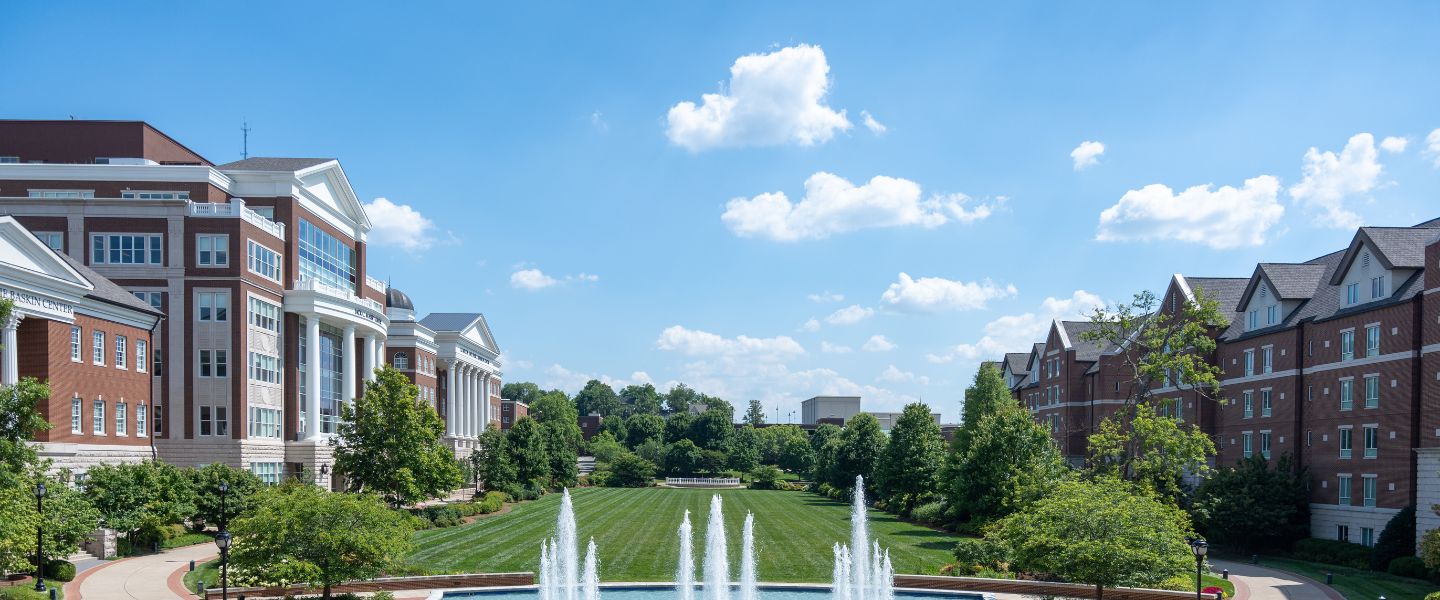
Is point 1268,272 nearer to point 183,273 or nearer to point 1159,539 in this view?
point 1159,539

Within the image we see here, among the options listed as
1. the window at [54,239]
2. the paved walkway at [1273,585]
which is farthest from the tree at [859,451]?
the window at [54,239]

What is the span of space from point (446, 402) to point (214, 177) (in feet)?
134

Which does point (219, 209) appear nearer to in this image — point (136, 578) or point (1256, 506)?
point (136, 578)

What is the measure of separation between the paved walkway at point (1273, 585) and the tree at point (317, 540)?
969 inches

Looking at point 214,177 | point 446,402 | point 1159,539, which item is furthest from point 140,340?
point 446,402

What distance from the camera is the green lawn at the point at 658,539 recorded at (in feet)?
114

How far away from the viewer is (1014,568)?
104 ft

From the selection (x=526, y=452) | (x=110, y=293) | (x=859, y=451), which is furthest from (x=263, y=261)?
(x=859, y=451)

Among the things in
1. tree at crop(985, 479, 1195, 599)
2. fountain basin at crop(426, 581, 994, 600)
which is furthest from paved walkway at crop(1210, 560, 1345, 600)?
fountain basin at crop(426, 581, 994, 600)

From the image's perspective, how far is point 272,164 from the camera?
5488 centimetres

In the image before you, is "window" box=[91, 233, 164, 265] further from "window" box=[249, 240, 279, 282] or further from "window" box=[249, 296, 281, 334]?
"window" box=[249, 296, 281, 334]

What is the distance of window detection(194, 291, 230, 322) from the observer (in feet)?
156

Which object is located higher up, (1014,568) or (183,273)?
(183,273)

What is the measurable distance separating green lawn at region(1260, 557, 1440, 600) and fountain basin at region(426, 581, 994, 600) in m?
13.0
